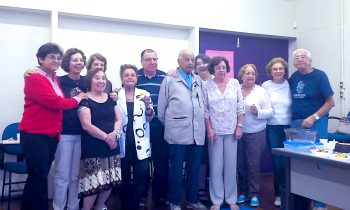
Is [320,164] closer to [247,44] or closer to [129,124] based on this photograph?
[129,124]

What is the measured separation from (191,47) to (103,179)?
2.48 m

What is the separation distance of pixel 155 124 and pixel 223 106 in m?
0.71

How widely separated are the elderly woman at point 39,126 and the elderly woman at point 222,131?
1.34 m

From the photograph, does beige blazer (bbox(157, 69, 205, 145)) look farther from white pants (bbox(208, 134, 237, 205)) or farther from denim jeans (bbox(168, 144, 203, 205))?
white pants (bbox(208, 134, 237, 205))

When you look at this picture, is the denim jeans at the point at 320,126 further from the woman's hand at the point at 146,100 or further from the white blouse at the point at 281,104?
the woman's hand at the point at 146,100

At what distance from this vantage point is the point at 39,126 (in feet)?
7.22

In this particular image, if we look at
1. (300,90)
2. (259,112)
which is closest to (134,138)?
(259,112)

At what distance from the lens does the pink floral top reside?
9.54ft

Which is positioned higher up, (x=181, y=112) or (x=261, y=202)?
(x=181, y=112)

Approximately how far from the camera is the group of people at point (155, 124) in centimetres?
227

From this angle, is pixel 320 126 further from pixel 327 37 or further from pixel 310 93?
pixel 327 37

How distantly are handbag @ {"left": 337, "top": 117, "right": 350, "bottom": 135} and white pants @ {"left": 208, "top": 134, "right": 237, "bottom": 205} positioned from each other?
72.8 inches

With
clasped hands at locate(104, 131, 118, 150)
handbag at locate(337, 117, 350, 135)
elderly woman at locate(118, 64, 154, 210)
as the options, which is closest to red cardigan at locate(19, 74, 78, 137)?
clasped hands at locate(104, 131, 118, 150)

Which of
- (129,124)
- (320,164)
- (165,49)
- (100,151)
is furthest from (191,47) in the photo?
(320,164)
